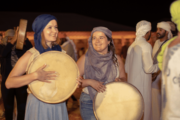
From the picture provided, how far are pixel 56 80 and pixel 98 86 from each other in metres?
0.48

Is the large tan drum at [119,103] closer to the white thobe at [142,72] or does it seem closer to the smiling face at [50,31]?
the smiling face at [50,31]

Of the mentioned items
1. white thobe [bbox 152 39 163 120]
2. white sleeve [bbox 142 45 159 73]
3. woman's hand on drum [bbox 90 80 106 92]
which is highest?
white sleeve [bbox 142 45 159 73]

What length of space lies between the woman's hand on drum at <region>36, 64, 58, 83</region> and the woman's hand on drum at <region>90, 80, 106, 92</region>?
482 millimetres

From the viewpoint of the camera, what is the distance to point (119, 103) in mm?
1922

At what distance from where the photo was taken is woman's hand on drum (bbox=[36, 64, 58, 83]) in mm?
1604

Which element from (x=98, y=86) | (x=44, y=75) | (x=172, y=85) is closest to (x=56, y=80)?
(x=44, y=75)

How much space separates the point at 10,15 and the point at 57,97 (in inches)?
418

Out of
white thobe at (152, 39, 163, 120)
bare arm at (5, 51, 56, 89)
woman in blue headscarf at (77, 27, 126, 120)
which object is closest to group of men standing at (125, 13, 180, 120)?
white thobe at (152, 39, 163, 120)

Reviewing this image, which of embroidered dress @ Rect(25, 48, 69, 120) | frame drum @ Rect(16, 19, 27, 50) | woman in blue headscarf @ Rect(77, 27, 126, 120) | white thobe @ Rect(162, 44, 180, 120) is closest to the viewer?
white thobe @ Rect(162, 44, 180, 120)

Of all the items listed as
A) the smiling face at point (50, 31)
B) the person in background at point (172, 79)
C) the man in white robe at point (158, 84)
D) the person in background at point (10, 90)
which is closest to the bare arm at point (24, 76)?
the smiling face at point (50, 31)

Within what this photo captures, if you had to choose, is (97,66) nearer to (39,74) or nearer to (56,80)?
(56,80)

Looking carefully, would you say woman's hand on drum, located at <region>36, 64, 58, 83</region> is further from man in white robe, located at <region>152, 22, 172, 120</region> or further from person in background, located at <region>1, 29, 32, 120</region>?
man in white robe, located at <region>152, 22, 172, 120</region>

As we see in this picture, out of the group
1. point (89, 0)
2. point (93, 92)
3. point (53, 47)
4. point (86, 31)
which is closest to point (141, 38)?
point (93, 92)

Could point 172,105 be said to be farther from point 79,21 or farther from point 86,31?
point 79,21
